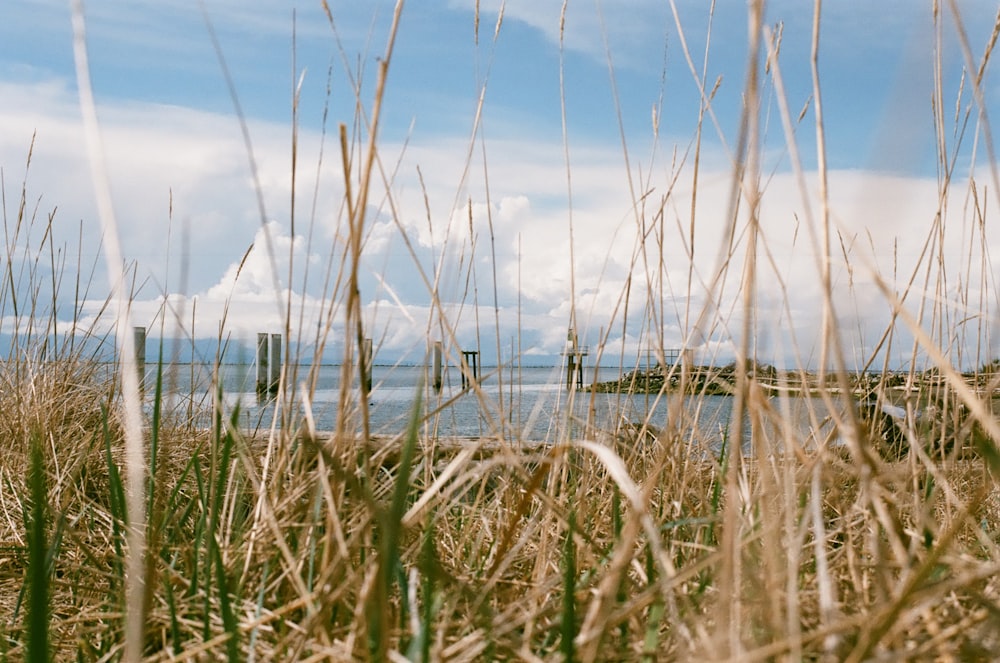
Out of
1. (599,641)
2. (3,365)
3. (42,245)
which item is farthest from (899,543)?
(3,365)

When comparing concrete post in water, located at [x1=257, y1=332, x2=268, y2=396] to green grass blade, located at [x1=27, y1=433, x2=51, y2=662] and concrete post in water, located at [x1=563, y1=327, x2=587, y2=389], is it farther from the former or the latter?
green grass blade, located at [x1=27, y1=433, x2=51, y2=662]

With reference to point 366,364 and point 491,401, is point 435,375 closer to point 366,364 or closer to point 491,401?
point 491,401

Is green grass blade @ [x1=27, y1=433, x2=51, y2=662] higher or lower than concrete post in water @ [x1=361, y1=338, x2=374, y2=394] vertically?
lower

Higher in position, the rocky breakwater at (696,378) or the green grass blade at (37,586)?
the rocky breakwater at (696,378)

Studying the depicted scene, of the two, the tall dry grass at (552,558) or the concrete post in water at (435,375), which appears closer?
the tall dry grass at (552,558)

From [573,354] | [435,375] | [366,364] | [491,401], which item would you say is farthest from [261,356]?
[366,364]

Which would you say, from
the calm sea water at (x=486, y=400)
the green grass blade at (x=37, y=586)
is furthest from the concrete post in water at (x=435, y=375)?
the green grass blade at (x=37, y=586)

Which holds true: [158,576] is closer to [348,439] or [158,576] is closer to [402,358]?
[348,439]

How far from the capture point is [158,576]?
0.81 m

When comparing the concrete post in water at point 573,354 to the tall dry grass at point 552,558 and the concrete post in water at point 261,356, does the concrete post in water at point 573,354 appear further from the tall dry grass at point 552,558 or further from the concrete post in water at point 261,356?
the concrete post in water at point 261,356

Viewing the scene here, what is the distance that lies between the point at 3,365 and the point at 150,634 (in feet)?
7.37

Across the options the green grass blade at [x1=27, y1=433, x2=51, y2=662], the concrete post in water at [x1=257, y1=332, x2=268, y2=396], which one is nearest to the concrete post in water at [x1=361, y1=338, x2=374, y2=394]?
the green grass blade at [x1=27, y1=433, x2=51, y2=662]

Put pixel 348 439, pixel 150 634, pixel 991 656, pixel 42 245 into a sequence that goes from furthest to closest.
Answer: pixel 42 245
pixel 348 439
pixel 150 634
pixel 991 656

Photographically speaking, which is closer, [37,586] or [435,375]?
[37,586]
